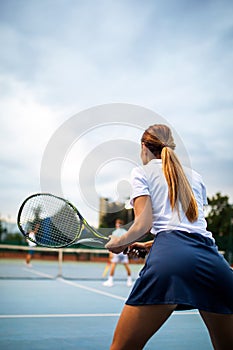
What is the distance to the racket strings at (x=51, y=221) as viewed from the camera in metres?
3.00

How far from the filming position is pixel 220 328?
2.27 m

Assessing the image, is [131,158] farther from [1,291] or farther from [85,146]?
[1,291]

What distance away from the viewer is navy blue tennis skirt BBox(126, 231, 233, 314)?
6.86 ft

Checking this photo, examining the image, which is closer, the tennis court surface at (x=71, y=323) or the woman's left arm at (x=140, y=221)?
the woman's left arm at (x=140, y=221)

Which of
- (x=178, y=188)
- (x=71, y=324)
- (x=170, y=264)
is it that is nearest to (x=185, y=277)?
(x=170, y=264)

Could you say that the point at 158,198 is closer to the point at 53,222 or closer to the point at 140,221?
the point at 140,221

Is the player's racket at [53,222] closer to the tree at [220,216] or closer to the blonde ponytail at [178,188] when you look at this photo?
the blonde ponytail at [178,188]

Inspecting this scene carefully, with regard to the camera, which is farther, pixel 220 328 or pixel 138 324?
pixel 220 328

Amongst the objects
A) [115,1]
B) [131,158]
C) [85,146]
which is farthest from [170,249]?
[115,1]

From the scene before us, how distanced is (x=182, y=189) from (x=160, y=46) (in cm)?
760

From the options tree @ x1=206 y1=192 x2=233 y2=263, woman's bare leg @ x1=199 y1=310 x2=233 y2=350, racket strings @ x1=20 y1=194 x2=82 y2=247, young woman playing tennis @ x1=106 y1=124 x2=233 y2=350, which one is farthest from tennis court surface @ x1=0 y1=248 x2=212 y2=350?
tree @ x1=206 y1=192 x2=233 y2=263

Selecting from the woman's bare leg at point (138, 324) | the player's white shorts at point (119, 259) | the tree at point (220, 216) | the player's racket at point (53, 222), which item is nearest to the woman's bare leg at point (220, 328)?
the woman's bare leg at point (138, 324)

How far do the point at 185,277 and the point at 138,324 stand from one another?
296 millimetres

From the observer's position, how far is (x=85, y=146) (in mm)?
5730
